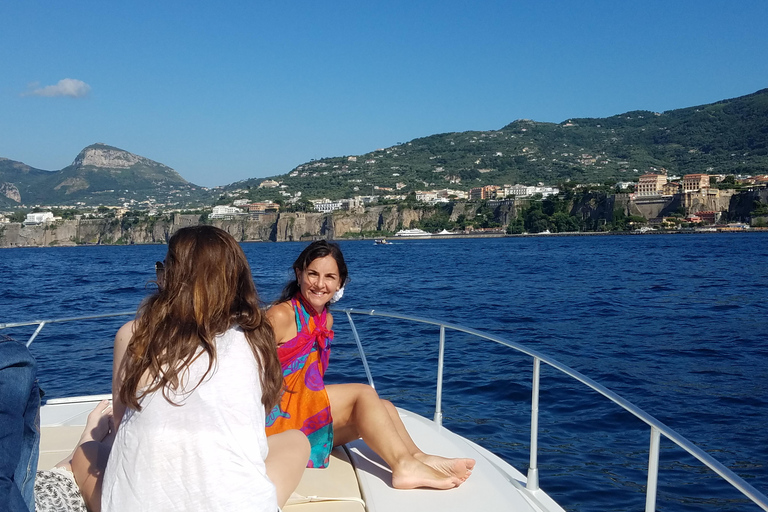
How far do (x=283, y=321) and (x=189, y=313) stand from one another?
62cm

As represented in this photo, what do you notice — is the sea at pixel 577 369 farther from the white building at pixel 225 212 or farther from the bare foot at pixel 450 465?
the white building at pixel 225 212

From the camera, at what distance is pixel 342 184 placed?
141625 millimetres

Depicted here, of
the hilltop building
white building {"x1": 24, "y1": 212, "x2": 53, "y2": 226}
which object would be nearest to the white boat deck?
white building {"x1": 24, "y1": 212, "x2": 53, "y2": 226}

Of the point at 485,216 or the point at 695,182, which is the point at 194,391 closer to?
the point at 485,216

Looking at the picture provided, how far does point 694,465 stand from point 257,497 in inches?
197

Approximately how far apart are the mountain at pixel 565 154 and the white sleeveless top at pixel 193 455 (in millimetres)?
121671

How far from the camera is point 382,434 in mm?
2002

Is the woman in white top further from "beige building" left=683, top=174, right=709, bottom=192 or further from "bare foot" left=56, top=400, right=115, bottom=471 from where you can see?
"beige building" left=683, top=174, right=709, bottom=192

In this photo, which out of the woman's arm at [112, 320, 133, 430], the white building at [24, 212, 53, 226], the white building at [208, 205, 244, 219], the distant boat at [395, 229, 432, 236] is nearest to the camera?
the woman's arm at [112, 320, 133, 430]

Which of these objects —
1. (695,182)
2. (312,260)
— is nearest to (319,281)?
(312,260)

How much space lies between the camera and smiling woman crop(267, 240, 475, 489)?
1954mm

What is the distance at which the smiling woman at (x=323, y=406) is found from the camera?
76.9 inches

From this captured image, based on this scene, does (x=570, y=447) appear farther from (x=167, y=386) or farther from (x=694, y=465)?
(x=167, y=386)

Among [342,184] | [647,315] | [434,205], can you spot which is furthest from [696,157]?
[647,315]
